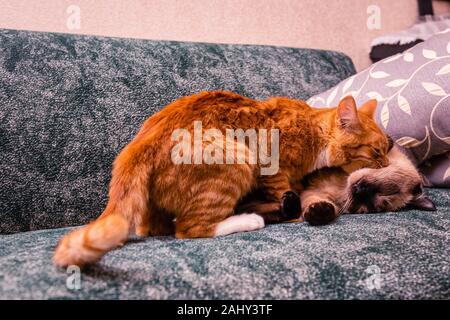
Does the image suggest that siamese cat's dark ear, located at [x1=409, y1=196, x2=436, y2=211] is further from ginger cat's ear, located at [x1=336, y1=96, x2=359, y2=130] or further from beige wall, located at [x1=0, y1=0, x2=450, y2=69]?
beige wall, located at [x1=0, y1=0, x2=450, y2=69]

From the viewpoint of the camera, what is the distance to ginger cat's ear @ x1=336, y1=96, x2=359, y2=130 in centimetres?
115

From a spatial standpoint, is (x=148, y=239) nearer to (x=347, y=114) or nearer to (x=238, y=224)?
(x=238, y=224)

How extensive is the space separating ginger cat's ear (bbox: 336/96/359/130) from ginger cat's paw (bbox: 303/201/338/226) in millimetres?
302

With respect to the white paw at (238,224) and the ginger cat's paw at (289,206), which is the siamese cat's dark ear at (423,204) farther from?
the white paw at (238,224)

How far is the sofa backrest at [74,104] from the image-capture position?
115cm

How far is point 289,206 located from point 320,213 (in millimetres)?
98

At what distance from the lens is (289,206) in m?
1.07

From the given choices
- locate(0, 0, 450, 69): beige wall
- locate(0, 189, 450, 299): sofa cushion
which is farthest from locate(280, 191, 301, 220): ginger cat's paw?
locate(0, 0, 450, 69): beige wall

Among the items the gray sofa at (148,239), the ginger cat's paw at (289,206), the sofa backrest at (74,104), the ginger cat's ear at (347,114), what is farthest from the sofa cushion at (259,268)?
the ginger cat's ear at (347,114)

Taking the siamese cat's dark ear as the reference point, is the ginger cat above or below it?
above

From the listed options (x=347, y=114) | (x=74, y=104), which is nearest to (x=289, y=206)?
(x=347, y=114)

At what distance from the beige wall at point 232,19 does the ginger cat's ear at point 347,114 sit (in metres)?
0.88

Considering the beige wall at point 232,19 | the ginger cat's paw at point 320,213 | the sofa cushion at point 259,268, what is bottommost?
the sofa cushion at point 259,268
